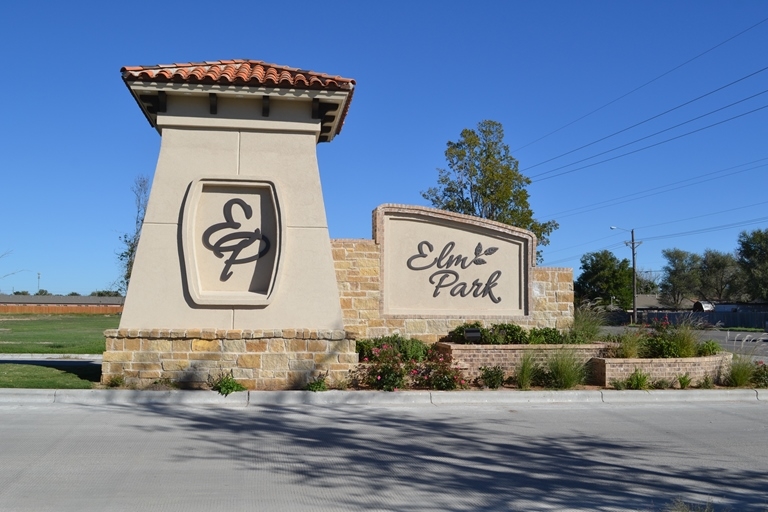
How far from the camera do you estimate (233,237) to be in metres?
12.8

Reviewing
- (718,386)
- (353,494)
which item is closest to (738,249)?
(718,386)

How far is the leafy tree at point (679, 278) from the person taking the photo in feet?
275

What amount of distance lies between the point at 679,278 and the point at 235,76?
269ft

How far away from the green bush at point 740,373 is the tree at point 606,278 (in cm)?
4615

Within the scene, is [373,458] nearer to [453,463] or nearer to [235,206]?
[453,463]

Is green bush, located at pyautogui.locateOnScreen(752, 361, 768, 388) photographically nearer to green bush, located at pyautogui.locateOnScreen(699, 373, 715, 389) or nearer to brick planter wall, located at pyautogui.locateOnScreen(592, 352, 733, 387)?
brick planter wall, located at pyautogui.locateOnScreen(592, 352, 733, 387)

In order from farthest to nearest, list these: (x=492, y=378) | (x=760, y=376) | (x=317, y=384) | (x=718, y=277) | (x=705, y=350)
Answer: (x=718, y=277) → (x=705, y=350) → (x=760, y=376) → (x=492, y=378) → (x=317, y=384)

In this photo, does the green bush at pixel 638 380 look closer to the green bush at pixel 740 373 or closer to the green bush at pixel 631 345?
the green bush at pixel 631 345

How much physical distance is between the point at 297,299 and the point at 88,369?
480cm

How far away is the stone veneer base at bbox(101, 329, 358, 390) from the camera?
12.0 meters

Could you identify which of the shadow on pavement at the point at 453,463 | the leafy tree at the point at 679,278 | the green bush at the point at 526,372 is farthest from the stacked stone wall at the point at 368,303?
the leafy tree at the point at 679,278

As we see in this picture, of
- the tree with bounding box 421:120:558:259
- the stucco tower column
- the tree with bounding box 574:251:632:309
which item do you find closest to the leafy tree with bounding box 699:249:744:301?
the tree with bounding box 574:251:632:309

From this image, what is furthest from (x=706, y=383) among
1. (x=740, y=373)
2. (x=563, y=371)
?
(x=563, y=371)

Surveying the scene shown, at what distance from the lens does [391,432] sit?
9.51 meters
